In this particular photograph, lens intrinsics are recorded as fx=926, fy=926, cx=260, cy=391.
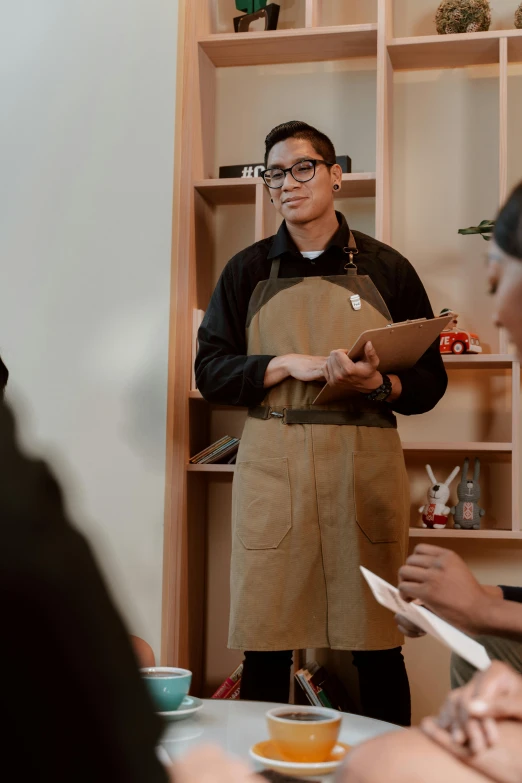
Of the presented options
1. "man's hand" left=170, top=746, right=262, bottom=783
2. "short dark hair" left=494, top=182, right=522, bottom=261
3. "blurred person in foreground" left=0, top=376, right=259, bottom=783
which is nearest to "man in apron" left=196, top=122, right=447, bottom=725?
"short dark hair" left=494, top=182, right=522, bottom=261

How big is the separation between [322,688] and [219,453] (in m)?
0.78

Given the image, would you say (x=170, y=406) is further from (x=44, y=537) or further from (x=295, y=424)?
(x=44, y=537)

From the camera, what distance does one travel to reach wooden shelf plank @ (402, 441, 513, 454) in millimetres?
2684

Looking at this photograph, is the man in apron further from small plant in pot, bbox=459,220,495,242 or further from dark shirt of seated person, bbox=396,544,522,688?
dark shirt of seated person, bbox=396,544,522,688

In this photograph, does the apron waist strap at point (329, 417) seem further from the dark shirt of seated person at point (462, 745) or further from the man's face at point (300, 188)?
the dark shirt of seated person at point (462, 745)

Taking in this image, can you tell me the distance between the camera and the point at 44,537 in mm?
325

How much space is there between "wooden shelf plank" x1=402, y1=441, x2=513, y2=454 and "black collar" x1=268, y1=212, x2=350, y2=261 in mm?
651

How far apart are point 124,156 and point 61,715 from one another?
275 centimetres

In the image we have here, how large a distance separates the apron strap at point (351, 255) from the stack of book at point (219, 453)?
740mm

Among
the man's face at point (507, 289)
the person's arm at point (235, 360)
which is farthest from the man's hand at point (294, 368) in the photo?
the man's face at point (507, 289)

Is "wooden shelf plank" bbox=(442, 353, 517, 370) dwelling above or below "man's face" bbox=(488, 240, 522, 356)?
above

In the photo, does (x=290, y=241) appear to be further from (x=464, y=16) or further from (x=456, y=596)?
(x=456, y=596)

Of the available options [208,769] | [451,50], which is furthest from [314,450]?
[208,769]

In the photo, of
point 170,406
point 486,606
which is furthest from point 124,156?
point 486,606
